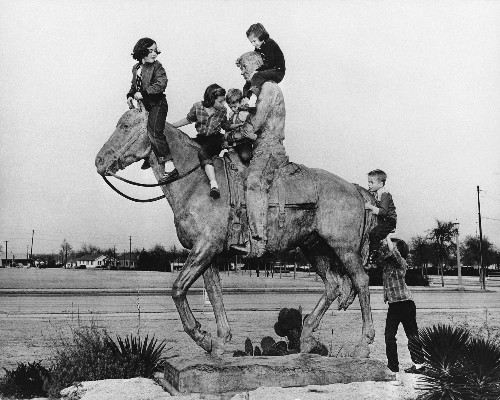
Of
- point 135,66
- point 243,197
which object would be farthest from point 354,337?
point 135,66

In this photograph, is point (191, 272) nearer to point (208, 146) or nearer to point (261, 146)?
point (208, 146)

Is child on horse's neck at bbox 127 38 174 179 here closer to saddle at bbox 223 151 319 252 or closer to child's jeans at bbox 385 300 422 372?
saddle at bbox 223 151 319 252

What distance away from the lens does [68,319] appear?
16453 mm

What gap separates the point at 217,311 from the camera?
6973mm

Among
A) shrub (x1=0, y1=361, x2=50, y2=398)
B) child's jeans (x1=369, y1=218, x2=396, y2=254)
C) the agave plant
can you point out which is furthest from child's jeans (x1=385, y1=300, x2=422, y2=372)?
shrub (x1=0, y1=361, x2=50, y2=398)

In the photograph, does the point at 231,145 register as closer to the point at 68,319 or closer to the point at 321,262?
the point at 321,262

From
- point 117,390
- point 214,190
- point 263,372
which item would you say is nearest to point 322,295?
point 263,372

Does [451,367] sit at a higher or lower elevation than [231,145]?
lower

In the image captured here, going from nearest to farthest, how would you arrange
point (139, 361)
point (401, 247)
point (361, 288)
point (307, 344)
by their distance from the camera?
point (361, 288) < point (307, 344) < point (139, 361) < point (401, 247)

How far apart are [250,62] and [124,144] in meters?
1.84

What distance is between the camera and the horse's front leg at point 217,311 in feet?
22.6

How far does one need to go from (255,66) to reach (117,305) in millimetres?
16369

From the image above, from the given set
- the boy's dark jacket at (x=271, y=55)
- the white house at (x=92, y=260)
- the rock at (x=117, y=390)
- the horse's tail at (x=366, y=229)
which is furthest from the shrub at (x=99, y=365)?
the white house at (x=92, y=260)

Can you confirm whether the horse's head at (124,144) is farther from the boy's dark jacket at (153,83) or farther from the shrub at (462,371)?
the shrub at (462,371)
